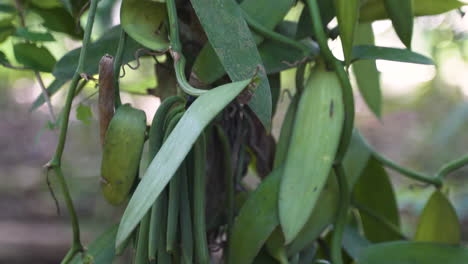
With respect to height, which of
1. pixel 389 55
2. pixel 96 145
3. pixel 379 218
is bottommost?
pixel 96 145

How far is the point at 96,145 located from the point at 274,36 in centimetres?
208

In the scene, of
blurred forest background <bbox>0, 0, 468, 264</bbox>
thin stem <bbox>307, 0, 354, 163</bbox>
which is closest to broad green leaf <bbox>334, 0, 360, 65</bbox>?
thin stem <bbox>307, 0, 354, 163</bbox>

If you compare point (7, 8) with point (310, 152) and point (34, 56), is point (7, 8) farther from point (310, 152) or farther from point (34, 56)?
point (310, 152)

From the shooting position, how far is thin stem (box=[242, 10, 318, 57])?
0.41 metres

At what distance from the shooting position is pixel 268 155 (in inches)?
22.1

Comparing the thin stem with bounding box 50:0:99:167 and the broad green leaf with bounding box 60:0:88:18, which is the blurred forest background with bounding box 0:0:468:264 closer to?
the broad green leaf with bounding box 60:0:88:18

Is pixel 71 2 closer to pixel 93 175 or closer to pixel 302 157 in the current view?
pixel 302 157

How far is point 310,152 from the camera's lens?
0.40 meters

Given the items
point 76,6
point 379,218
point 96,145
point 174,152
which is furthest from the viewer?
point 96,145

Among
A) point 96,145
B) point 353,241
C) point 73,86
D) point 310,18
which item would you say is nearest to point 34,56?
point 73,86

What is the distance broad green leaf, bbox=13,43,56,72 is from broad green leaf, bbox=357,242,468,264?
0.34 meters

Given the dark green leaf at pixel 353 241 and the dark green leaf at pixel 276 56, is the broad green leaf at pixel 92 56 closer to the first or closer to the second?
the dark green leaf at pixel 276 56

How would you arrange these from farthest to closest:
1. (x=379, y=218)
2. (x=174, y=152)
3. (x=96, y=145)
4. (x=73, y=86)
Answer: (x=96, y=145) < (x=379, y=218) < (x=73, y=86) < (x=174, y=152)

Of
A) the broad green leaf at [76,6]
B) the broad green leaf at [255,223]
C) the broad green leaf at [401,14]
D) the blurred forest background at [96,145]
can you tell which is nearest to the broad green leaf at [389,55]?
the broad green leaf at [401,14]
